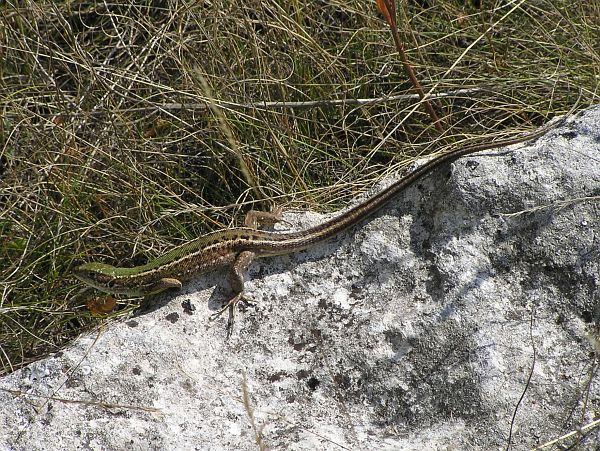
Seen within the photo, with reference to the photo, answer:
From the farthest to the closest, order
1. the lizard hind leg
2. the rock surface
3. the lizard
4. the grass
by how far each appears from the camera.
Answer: the grass, the lizard, the lizard hind leg, the rock surface

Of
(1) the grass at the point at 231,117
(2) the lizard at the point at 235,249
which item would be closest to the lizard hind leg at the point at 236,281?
(2) the lizard at the point at 235,249

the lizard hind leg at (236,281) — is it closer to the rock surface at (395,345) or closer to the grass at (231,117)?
the rock surface at (395,345)

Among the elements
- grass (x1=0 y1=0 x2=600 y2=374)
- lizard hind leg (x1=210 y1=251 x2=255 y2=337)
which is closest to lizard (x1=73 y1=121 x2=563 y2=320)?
lizard hind leg (x1=210 y1=251 x2=255 y2=337)

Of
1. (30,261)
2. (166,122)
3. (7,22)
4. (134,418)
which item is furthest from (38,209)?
(134,418)

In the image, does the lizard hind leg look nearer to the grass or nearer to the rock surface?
the rock surface

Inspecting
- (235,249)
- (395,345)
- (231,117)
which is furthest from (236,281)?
(231,117)

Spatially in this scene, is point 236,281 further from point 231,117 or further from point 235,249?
point 231,117
